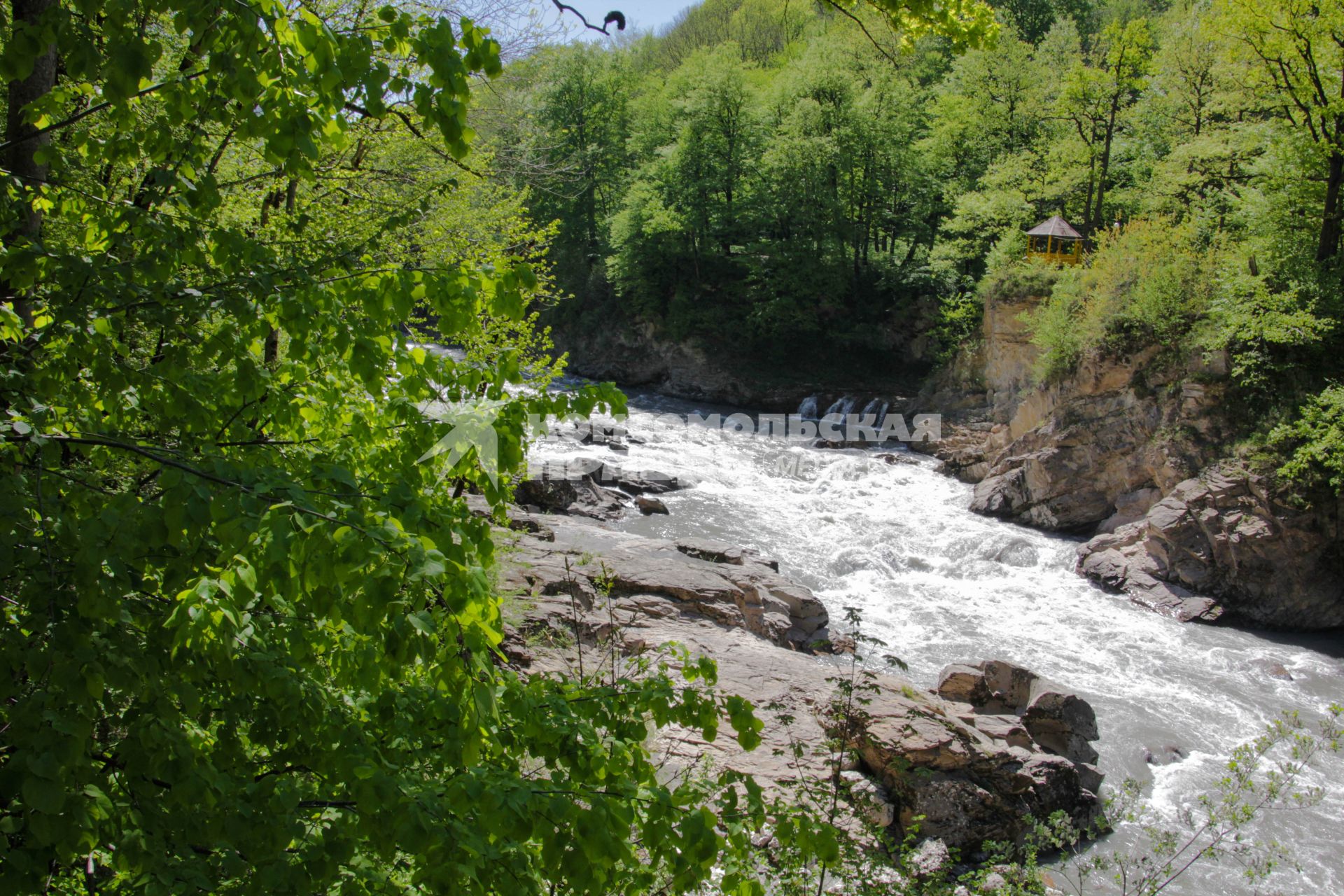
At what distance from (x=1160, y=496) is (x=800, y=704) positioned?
12.0 m

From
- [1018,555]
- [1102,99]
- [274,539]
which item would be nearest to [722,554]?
[1018,555]

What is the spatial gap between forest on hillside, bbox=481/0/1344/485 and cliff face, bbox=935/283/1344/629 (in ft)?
2.80

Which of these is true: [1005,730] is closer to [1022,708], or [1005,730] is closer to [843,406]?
[1022,708]

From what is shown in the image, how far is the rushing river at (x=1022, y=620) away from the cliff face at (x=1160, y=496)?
0.62m

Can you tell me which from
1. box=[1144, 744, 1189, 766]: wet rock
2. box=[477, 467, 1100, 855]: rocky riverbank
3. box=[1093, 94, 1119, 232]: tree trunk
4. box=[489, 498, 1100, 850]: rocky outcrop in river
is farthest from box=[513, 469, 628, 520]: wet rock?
box=[1093, 94, 1119, 232]: tree trunk

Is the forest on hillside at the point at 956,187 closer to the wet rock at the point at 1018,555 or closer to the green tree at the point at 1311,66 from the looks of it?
the green tree at the point at 1311,66

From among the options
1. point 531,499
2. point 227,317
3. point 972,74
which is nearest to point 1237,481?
point 531,499

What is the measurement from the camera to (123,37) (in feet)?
7.43

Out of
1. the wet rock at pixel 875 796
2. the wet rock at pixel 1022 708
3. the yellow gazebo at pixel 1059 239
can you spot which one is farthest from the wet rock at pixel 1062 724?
the yellow gazebo at pixel 1059 239

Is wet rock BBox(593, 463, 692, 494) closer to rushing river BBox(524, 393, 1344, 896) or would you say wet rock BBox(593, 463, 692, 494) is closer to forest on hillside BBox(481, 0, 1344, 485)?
rushing river BBox(524, 393, 1344, 896)

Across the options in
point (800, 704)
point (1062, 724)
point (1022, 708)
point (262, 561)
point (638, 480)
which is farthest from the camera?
point (638, 480)

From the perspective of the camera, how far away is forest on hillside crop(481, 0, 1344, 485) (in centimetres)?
1677

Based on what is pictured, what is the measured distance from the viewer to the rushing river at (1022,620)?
10336 millimetres

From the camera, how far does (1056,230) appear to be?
24219 mm
